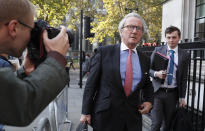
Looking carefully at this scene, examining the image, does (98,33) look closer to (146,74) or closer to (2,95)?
(146,74)

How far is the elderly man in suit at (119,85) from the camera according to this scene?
8.36 feet

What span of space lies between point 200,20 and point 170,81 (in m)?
8.36

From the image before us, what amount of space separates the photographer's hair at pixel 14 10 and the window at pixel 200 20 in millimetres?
10652

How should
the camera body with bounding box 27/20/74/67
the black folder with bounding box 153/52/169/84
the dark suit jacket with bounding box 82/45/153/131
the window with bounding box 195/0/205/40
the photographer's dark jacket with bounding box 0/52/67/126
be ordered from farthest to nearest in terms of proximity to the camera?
the window with bounding box 195/0/205/40 → the black folder with bounding box 153/52/169/84 → the dark suit jacket with bounding box 82/45/153/131 → the camera body with bounding box 27/20/74/67 → the photographer's dark jacket with bounding box 0/52/67/126

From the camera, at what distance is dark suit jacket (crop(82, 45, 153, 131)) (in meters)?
2.54

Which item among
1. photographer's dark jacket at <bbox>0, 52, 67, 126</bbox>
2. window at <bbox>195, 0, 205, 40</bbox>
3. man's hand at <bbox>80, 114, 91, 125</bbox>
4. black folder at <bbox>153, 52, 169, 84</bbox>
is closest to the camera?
photographer's dark jacket at <bbox>0, 52, 67, 126</bbox>

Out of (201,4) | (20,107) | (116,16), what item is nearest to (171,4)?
(201,4)

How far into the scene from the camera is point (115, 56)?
105 inches

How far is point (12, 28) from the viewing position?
102cm

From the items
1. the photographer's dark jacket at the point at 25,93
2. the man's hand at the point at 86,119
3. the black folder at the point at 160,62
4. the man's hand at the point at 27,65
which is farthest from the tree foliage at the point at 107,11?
the photographer's dark jacket at the point at 25,93

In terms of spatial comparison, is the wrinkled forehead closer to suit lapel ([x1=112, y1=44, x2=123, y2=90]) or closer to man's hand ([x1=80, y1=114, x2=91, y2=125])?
suit lapel ([x1=112, y1=44, x2=123, y2=90])

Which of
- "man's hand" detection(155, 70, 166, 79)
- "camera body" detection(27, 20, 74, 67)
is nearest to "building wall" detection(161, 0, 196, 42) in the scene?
"man's hand" detection(155, 70, 166, 79)

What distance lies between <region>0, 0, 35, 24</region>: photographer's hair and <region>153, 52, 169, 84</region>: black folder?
9.51 feet

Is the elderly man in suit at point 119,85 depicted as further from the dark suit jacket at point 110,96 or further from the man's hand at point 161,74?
the man's hand at point 161,74
